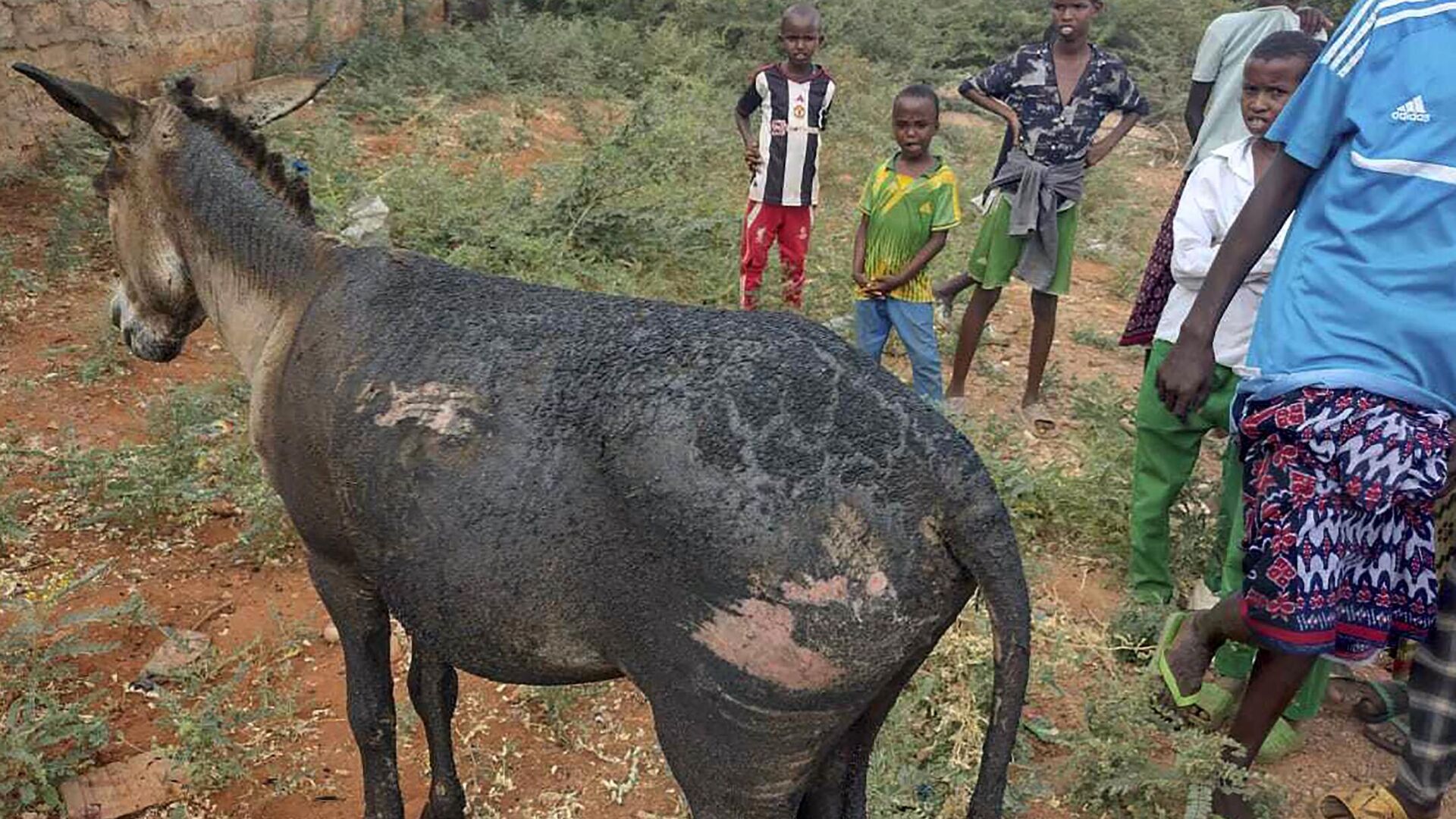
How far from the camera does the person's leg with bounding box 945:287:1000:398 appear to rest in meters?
5.41

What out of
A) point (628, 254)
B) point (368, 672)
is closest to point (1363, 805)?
point (368, 672)

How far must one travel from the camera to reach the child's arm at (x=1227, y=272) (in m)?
2.46

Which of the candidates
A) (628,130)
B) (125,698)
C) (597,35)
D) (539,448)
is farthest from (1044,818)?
(597,35)

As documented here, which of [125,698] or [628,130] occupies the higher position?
[628,130]

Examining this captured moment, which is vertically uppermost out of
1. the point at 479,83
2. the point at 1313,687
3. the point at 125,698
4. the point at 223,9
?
the point at 223,9

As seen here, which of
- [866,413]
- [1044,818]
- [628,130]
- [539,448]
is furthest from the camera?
[628,130]

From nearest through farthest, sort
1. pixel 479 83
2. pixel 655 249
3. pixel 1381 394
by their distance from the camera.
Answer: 1. pixel 1381 394
2. pixel 655 249
3. pixel 479 83

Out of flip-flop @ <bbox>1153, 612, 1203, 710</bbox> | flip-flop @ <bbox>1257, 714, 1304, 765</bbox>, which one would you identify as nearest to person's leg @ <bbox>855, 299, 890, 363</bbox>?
flip-flop @ <bbox>1153, 612, 1203, 710</bbox>

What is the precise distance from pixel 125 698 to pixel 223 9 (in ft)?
22.5

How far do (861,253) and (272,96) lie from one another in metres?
2.79

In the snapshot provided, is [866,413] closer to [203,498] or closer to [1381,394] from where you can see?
[1381,394]

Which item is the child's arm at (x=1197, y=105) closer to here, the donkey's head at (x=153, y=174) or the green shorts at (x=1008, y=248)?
the green shorts at (x=1008, y=248)

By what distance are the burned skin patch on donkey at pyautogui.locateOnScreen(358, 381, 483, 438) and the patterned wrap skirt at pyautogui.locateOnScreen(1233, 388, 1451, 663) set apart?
1.84 metres

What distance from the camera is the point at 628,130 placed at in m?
7.02
